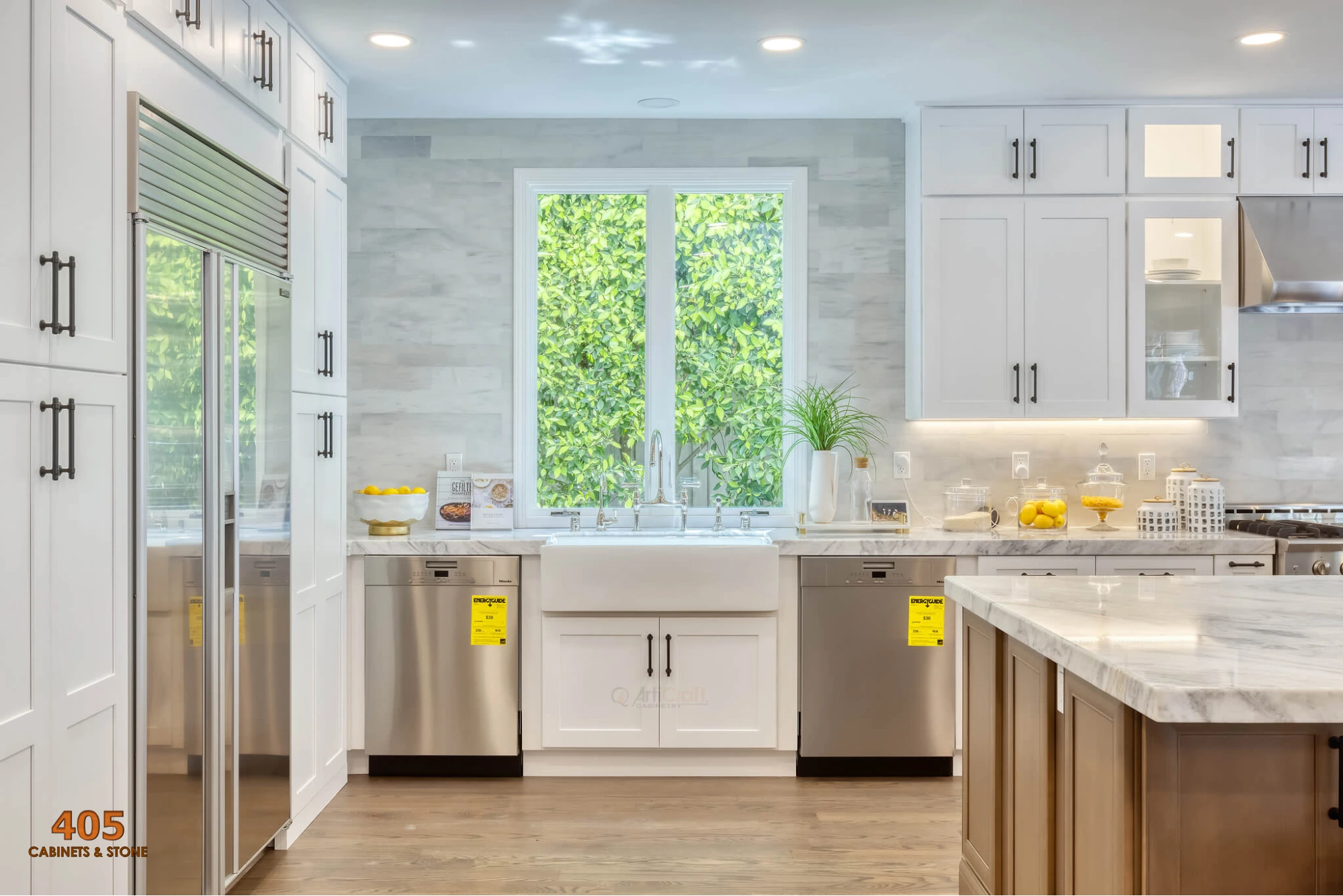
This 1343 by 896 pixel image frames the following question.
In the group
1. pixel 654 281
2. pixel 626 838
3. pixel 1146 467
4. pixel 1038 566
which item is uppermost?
pixel 654 281

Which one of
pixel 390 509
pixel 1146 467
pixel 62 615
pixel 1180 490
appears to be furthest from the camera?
pixel 1146 467

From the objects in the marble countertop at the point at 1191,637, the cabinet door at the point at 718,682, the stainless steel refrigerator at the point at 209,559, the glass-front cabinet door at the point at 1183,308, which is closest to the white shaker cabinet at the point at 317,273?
the stainless steel refrigerator at the point at 209,559

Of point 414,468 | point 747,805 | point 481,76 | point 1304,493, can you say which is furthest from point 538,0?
point 1304,493

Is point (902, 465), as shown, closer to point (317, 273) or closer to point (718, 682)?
point (718, 682)

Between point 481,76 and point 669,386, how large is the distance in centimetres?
148

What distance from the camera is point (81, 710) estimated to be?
1974 mm

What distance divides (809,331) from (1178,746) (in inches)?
114

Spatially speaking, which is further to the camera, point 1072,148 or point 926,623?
point 1072,148

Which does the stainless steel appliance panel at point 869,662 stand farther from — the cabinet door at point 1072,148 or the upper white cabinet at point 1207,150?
the upper white cabinet at point 1207,150

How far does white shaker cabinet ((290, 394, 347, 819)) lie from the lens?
314 centimetres

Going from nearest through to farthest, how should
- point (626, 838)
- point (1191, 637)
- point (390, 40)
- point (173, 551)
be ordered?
1. point (1191, 637)
2. point (173, 551)
3. point (626, 838)
4. point (390, 40)

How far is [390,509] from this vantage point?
3.87 meters

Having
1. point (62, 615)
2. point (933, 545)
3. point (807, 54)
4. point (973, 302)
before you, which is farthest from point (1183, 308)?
point (62, 615)

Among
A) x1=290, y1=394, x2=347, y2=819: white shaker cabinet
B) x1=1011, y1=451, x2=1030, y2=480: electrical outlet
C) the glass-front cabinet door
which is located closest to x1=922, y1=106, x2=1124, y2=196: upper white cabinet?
the glass-front cabinet door
